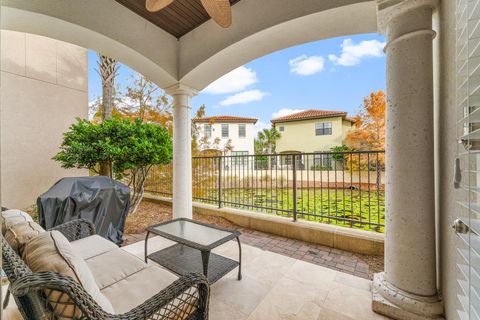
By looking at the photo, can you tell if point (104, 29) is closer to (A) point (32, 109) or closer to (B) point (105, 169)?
(B) point (105, 169)

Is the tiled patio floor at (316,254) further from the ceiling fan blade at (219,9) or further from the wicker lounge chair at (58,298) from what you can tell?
the ceiling fan blade at (219,9)

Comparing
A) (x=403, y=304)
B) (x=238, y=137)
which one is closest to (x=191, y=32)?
(x=403, y=304)

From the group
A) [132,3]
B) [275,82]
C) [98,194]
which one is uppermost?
[275,82]

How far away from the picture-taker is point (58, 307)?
1.03 meters

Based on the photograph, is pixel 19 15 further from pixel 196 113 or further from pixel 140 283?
pixel 196 113

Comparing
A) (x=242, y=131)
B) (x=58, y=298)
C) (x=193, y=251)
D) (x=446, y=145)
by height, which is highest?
(x=242, y=131)

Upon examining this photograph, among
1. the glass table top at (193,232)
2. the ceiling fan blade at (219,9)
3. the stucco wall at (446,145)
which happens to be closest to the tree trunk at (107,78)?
the glass table top at (193,232)

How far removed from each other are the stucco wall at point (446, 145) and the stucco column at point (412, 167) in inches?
2.3

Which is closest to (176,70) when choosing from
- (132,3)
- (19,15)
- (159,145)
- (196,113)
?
(132,3)

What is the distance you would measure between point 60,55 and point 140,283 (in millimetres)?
5871

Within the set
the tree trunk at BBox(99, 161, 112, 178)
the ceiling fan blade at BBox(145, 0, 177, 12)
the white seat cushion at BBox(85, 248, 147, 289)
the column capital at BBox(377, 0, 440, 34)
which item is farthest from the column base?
the tree trunk at BBox(99, 161, 112, 178)

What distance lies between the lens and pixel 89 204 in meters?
2.96

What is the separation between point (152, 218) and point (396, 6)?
4903 mm

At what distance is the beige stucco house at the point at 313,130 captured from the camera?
18000 millimetres
